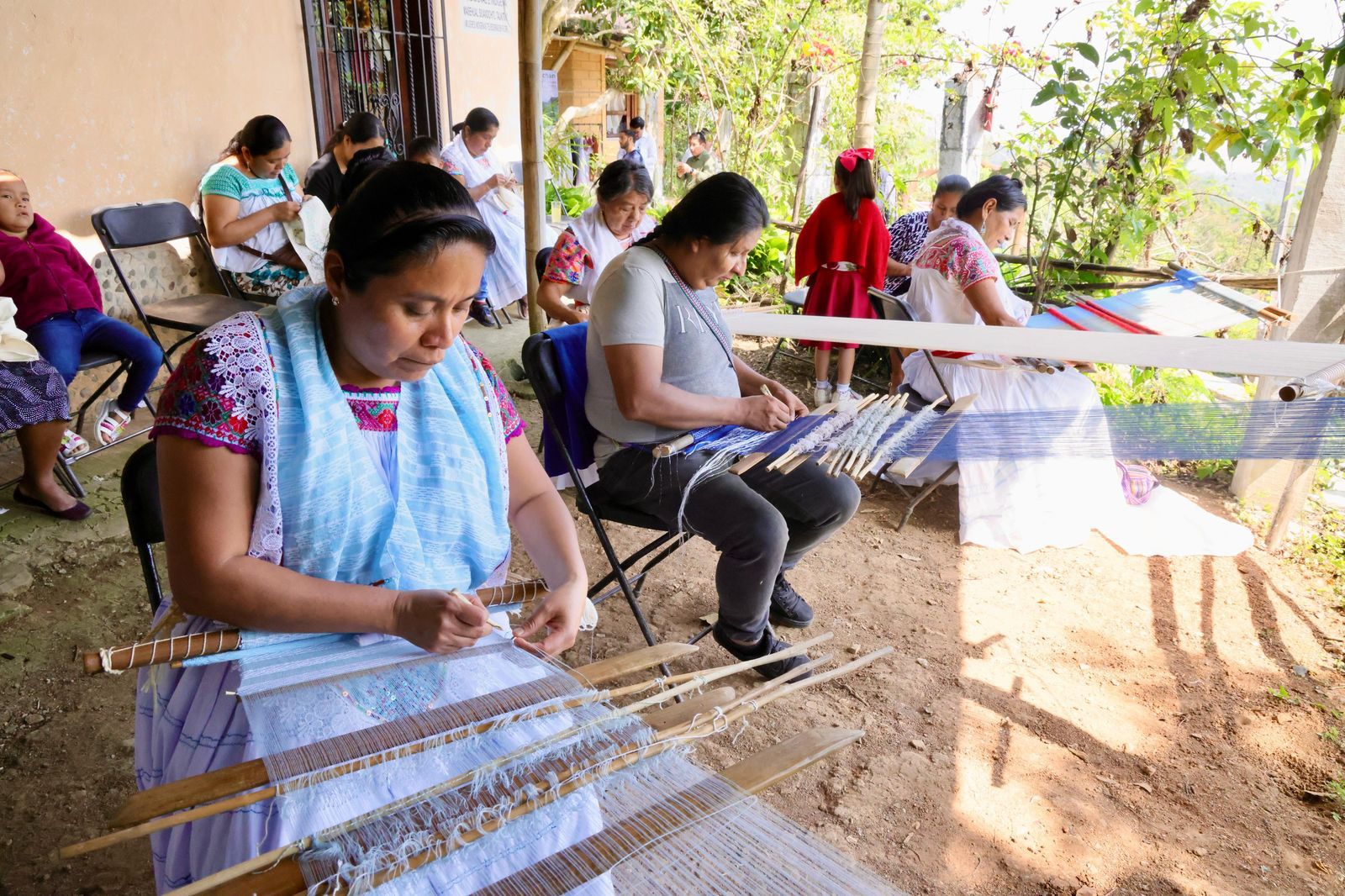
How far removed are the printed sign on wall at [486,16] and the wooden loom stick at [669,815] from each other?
6.95 m

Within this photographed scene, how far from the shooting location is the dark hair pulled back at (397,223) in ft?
3.69

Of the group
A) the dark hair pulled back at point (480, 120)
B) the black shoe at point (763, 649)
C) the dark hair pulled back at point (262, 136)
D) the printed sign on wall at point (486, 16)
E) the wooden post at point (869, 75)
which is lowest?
the black shoe at point (763, 649)

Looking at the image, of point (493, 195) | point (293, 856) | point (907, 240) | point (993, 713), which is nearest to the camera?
point (293, 856)

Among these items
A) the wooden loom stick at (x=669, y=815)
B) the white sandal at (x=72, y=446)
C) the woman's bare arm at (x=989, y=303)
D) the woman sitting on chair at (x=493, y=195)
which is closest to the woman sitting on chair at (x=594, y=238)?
the woman's bare arm at (x=989, y=303)

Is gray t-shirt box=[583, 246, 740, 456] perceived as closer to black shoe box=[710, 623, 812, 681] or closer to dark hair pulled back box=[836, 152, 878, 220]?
black shoe box=[710, 623, 812, 681]

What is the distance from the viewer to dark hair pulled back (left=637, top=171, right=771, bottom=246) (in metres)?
2.28

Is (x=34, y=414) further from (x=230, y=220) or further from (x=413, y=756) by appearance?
(x=413, y=756)

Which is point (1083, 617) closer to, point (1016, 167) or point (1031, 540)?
point (1031, 540)

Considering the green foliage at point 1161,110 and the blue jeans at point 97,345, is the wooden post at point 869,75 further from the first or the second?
the blue jeans at point 97,345

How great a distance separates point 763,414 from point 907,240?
10.7 feet

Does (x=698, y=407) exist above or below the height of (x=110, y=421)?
above

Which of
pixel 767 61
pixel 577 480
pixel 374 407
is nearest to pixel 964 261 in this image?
pixel 577 480

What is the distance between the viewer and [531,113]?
3783 millimetres

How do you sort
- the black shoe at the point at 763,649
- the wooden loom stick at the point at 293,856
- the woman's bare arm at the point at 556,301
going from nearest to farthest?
the wooden loom stick at the point at 293,856
the black shoe at the point at 763,649
the woman's bare arm at the point at 556,301
